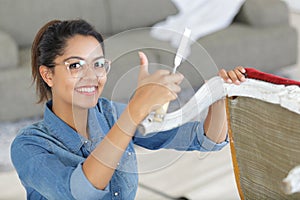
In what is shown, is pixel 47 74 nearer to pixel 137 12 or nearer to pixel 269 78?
pixel 269 78

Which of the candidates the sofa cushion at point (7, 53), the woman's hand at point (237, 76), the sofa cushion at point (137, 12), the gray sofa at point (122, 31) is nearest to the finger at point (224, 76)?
the woman's hand at point (237, 76)

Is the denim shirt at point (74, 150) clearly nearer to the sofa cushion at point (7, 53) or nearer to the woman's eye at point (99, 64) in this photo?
the woman's eye at point (99, 64)

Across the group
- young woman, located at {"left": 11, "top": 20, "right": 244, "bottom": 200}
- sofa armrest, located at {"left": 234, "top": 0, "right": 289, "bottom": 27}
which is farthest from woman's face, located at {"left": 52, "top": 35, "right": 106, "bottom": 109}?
sofa armrest, located at {"left": 234, "top": 0, "right": 289, "bottom": 27}

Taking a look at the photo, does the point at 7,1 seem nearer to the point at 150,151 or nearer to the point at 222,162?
the point at 222,162

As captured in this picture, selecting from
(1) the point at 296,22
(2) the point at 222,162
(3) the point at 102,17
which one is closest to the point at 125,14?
(3) the point at 102,17

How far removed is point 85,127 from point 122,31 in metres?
1.84

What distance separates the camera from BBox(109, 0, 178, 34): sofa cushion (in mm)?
3615

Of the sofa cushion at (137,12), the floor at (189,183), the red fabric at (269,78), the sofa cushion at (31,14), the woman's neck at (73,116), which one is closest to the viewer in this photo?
the red fabric at (269,78)

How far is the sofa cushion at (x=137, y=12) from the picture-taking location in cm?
362

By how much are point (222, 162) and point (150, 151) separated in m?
1.35

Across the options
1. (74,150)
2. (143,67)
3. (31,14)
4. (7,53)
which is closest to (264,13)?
(31,14)

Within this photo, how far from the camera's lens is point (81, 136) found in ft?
4.41

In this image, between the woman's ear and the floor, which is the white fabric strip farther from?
the floor

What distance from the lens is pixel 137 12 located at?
3.66m
